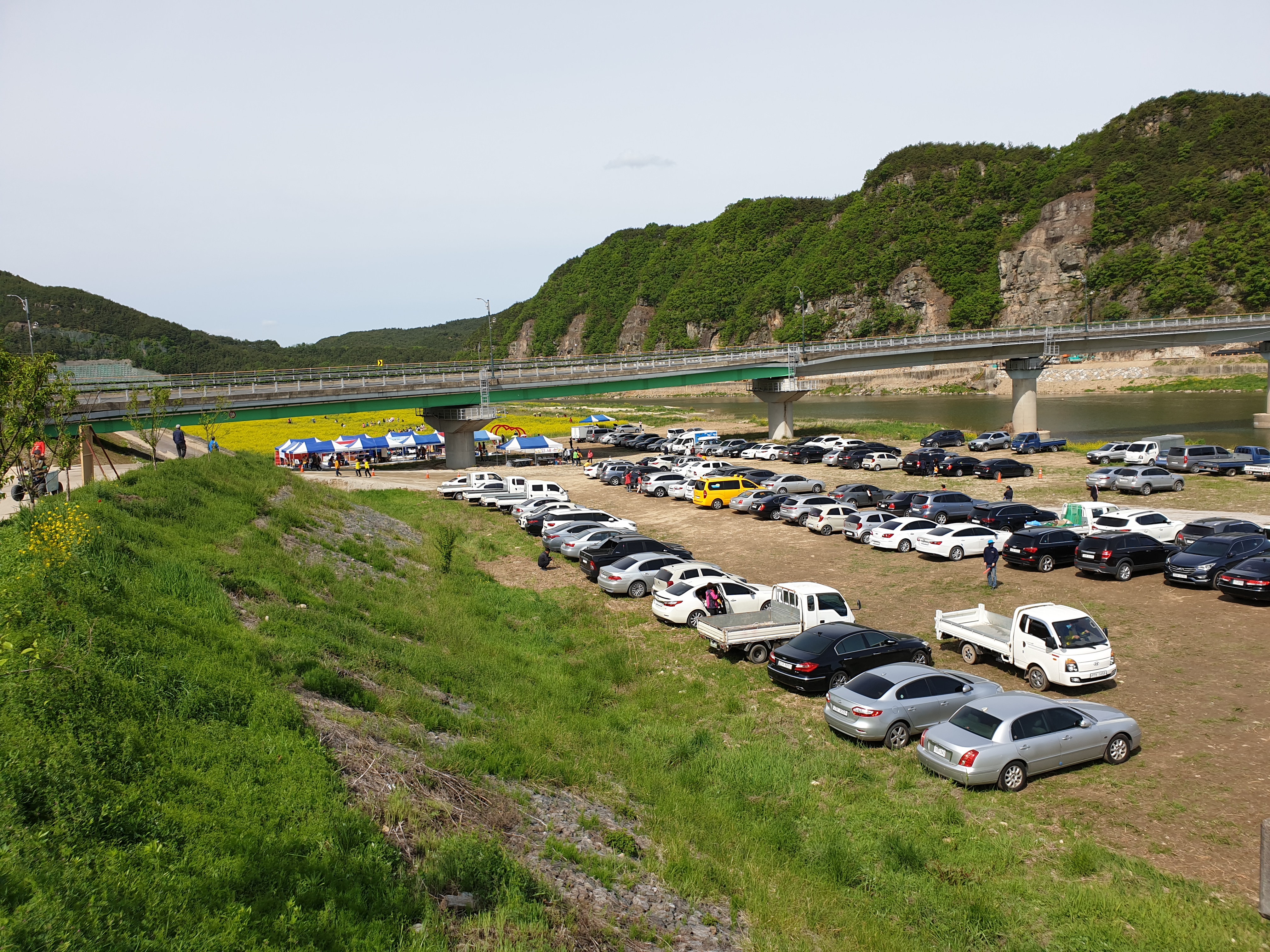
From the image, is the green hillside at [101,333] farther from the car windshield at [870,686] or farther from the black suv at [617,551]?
the car windshield at [870,686]

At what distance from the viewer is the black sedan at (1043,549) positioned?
86.8 ft

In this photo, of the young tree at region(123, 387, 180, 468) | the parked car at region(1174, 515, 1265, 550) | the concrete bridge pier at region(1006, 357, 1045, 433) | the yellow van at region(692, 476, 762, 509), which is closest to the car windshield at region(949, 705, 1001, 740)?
the parked car at region(1174, 515, 1265, 550)

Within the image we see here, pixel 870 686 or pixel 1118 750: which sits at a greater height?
pixel 870 686

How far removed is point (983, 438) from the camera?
190ft

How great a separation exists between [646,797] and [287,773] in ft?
17.0

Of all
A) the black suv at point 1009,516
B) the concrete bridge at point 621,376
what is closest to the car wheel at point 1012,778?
the black suv at point 1009,516

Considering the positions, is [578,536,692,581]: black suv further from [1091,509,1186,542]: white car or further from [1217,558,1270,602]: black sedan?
[1217,558,1270,602]: black sedan

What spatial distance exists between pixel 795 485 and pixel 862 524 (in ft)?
29.0

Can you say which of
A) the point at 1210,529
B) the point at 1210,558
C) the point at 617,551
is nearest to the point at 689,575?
the point at 617,551

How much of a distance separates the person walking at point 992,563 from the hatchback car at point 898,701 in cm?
976

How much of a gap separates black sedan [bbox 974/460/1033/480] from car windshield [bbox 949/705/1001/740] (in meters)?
35.3

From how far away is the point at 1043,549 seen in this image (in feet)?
86.8

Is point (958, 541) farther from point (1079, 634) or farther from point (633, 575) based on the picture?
point (1079, 634)

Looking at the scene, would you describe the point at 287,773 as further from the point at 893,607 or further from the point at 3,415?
the point at 893,607
